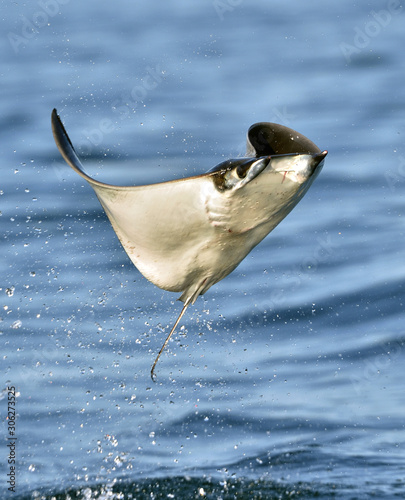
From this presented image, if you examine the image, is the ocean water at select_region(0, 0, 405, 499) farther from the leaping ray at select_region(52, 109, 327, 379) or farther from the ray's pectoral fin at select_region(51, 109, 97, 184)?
the ray's pectoral fin at select_region(51, 109, 97, 184)

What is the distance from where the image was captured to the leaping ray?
2594 mm

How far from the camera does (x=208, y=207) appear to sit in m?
2.65

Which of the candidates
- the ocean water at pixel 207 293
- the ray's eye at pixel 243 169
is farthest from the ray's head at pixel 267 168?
the ocean water at pixel 207 293

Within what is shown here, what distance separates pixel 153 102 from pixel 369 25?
3100mm

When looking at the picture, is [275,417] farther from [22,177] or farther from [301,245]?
[22,177]

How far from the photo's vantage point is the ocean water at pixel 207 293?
4090 mm

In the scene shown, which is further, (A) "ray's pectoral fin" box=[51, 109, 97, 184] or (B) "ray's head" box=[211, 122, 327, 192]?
(A) "ray's pectoral fin" box=[51, 109, 97, 184]

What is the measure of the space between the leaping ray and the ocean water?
1.35m

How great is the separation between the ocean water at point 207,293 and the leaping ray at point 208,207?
4.42 feet

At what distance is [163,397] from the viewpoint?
4.64 meters

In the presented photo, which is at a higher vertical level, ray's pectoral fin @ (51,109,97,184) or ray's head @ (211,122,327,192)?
ray's pectoral fin @ (51,109,97,184)

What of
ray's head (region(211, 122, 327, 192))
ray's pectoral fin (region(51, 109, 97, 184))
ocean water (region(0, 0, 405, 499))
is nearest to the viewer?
ray's head (region(211, 122, 327, 192))

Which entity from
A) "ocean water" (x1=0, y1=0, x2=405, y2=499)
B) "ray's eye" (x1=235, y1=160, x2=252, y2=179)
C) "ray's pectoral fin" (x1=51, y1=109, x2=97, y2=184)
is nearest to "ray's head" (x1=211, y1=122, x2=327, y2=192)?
"ray's eye" (x1=235, y1=160, x2=252, y2=179)

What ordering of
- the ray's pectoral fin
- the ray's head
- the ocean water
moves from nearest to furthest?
1. the ray's head
2. the ray's pectoral fin
3. the ocean water
